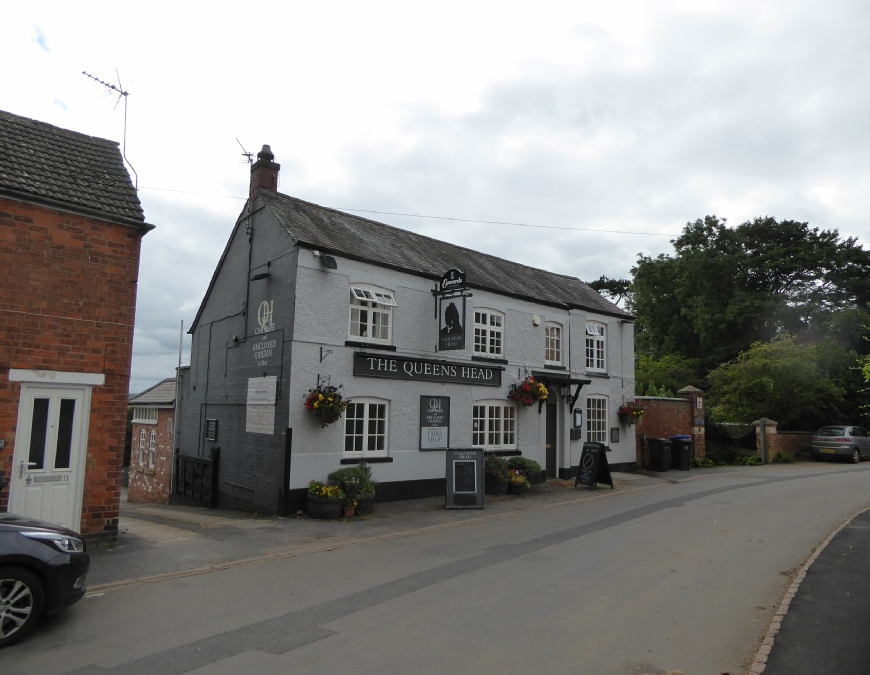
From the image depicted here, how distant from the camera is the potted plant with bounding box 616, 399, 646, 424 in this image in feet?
68.6

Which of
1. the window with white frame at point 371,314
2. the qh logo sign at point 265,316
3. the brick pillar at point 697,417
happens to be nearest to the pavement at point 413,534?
the window with white frame at point 371,314

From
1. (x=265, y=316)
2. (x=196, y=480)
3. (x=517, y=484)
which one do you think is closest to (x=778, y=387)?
(x=517, y=484)

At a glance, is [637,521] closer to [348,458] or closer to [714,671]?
[348,458]

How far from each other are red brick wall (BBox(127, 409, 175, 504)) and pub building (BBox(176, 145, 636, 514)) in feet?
4.62

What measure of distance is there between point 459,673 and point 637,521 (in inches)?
312

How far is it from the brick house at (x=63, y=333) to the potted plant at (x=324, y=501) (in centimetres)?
378

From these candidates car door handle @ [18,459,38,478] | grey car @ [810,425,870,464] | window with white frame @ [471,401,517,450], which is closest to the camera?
car door handle @ [18,459,38,478]

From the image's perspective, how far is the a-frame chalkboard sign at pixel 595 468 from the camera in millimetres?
16609

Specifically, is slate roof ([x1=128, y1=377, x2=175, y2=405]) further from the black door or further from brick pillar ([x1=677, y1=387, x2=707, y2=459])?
brick pillar ([x1=677, y1=387, x2=707, y2=459])

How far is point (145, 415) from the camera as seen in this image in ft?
70.5

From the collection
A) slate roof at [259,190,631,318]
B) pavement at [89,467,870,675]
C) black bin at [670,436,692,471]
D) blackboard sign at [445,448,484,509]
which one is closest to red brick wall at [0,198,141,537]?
pavement at [89,467,870,675]

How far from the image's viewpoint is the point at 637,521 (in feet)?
39.0

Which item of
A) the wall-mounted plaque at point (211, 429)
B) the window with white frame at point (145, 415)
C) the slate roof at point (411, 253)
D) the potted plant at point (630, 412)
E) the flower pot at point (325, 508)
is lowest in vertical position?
the flower pot at point (325, 508)

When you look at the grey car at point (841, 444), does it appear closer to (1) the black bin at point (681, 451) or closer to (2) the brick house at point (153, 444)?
(1) the black bin at point (681, 451)
